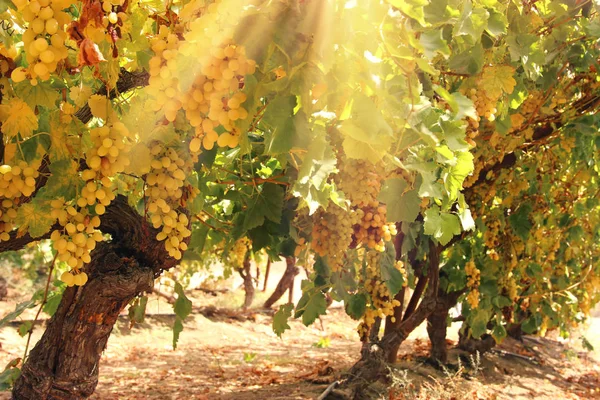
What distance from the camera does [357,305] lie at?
4020mm

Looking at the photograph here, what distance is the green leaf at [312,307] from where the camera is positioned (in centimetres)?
350

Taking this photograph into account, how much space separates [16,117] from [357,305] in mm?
3009

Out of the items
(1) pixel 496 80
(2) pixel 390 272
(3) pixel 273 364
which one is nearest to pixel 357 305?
(2) pixel 390 272

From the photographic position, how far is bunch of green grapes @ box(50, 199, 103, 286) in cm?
145

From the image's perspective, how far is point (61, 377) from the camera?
8.76 feet

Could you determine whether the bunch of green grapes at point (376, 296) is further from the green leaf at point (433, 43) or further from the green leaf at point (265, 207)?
the green leaf at point (433, 43)

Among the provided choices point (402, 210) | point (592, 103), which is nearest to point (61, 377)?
point (402, 210)

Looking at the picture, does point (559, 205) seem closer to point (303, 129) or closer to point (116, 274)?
point (116, 274)

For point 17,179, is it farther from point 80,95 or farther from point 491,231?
point 491,231

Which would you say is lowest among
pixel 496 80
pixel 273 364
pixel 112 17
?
pixel 273 364

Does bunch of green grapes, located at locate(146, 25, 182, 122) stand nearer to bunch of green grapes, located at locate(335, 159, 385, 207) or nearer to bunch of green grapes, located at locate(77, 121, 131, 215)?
bunch of green grapes, located at locate(77, 121, 131, 215)

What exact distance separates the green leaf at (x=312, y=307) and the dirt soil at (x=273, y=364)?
1.07 m

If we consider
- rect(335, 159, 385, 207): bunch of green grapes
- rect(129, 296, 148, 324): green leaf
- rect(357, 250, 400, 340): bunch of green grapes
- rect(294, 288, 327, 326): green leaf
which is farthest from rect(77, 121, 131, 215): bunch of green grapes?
rect(357, 250, 400, 340): bunch of green grapes

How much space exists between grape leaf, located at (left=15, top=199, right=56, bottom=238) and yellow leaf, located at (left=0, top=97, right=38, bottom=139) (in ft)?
1.05
